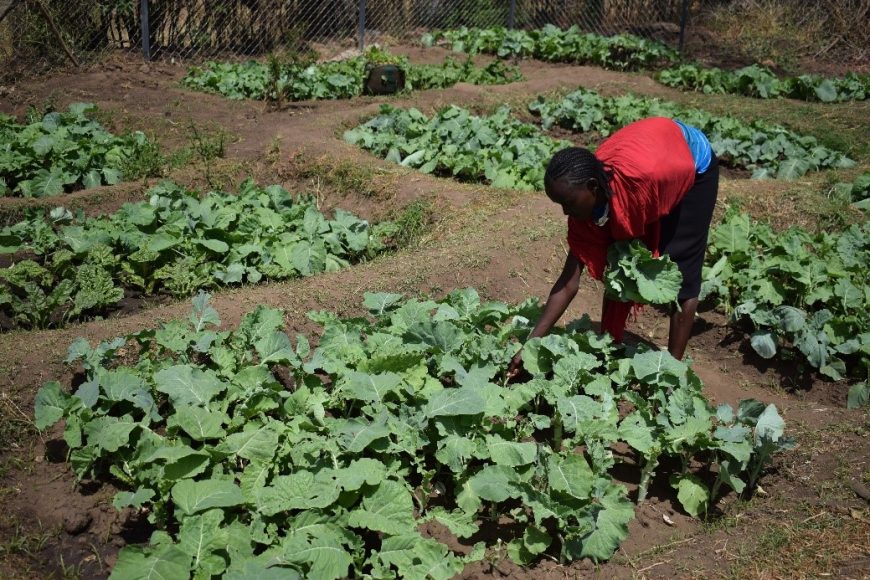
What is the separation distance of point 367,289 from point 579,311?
4.82 ft

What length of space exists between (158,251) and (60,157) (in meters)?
2.35

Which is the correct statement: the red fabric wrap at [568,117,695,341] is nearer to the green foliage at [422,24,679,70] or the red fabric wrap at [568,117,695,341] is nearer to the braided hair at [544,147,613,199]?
the braided hair at [544,147,613,199]

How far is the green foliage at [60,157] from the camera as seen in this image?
23.6ft

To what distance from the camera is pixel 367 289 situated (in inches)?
208

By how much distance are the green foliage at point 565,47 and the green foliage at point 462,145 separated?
5127 mm

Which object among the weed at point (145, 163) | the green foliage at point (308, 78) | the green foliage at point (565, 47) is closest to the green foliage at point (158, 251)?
the weed at point (145, 163)

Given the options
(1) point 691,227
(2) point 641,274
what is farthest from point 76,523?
(1) point 691,227

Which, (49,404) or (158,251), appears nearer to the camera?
(49,404)

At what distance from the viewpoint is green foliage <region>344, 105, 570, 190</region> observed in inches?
300

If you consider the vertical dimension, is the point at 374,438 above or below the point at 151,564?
above

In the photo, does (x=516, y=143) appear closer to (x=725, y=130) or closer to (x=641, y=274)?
(x=725, y=130)

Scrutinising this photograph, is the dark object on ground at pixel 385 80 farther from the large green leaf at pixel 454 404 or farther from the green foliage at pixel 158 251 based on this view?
the large green leaf at pixel 454 404

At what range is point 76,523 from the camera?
3633mm

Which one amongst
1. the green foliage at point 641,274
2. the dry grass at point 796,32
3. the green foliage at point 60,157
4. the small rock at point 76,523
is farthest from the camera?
the dry grass at point 796,32
